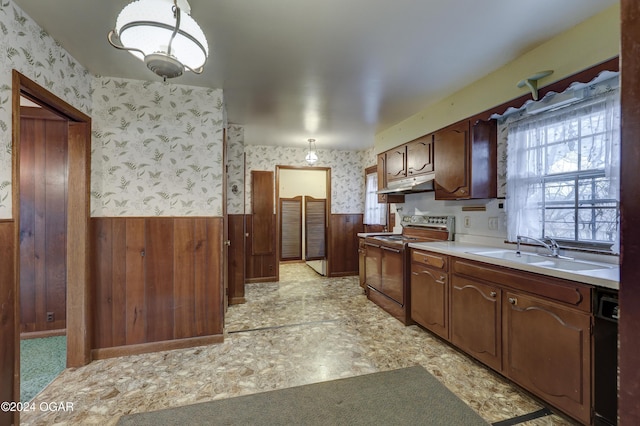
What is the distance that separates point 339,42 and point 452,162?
1.67 m

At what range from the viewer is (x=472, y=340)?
238 centimetres

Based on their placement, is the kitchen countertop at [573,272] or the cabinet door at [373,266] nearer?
the kitchen countertop at [573,272]

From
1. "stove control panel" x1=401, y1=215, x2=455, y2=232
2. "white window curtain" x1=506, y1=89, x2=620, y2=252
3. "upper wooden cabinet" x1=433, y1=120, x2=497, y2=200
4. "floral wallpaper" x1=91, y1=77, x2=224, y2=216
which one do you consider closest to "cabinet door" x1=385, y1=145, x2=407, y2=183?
"stove control panel" x1=401, y1=215, x2=455, y2=232

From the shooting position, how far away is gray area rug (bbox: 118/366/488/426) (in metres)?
1.75

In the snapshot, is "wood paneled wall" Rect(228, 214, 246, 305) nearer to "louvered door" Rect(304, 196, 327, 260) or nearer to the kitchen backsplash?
the kitchen backsplash

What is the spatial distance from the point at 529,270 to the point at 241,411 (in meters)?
2.04

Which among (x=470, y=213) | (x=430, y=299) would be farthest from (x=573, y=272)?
(x=470, y=213)

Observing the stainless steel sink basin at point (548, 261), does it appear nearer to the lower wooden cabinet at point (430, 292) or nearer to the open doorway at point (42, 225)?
the lower wooden cabinet at point (430, 292)

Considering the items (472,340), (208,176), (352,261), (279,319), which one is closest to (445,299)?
(472,340)

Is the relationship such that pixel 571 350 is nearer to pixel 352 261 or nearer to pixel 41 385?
pixel 41 385

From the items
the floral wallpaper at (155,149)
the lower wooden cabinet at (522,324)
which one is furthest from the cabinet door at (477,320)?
the floral wallpaper at (155,149)

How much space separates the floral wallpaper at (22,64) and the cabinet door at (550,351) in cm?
321

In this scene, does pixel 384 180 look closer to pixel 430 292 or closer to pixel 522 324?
pixel 430 292

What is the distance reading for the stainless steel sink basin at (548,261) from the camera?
1.94 meters
